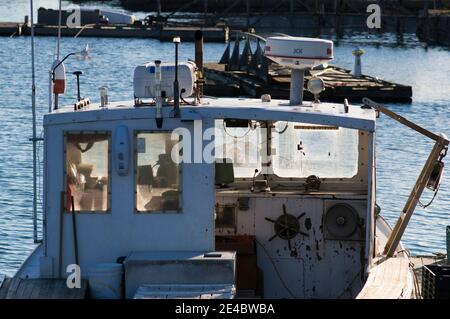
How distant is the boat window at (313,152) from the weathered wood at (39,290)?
11.7ft

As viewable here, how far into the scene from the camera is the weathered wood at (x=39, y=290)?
1332cm

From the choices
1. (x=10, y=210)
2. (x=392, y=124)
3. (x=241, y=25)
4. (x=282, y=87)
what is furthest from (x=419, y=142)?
(x=241, y=25)

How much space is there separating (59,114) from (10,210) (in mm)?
15569

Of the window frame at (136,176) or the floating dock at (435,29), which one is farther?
the floating dock at (435,29)

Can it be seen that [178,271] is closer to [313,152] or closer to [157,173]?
[157,173]

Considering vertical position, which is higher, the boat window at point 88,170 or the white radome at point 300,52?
the white radome at point 300,52

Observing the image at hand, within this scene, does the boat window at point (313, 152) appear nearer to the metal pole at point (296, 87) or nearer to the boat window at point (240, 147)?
the boat window at point (240, 147)

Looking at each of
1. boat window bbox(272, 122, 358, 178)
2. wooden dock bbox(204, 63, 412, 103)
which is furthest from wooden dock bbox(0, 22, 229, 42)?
boat window bbox(272, 122, 358, 178)

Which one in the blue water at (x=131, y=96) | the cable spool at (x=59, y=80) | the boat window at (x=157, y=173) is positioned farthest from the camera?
the blue water at (x=131, y=96)


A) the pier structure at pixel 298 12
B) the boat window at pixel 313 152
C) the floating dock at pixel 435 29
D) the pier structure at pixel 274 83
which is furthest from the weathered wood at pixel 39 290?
the floating dock at pixel 435 29

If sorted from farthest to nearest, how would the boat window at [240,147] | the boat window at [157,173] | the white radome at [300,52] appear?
the boat window at [240,147] < the white radome at [300,52] < the boat window at [157,173]

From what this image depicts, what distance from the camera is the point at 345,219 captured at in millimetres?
14719

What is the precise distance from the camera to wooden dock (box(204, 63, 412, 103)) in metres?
48.7
